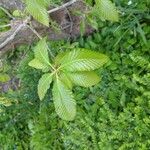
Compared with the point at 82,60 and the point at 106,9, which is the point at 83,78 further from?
the point at 106,9

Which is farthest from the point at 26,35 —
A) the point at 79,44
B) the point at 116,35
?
the point at 116,35

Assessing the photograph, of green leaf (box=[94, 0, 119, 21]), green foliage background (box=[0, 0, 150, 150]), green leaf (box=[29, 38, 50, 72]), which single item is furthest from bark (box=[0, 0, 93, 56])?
green leaf (box=[94, 0, 119, 21])

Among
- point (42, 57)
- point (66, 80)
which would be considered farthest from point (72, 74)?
point (42, 57)

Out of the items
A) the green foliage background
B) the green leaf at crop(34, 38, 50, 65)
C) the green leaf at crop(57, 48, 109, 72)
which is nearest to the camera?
the green leaf at crop(57, 48, 109, 72)

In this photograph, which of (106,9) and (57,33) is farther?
(57,33)

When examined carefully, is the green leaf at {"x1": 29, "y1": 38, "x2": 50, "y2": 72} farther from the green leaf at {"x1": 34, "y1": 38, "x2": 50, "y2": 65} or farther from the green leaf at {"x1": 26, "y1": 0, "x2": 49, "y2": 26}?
the green leaf at {"x1": 26, "y1": 0, "x2": 49, "y2": 26}

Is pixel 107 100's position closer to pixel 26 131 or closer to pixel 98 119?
pixel 98 119
